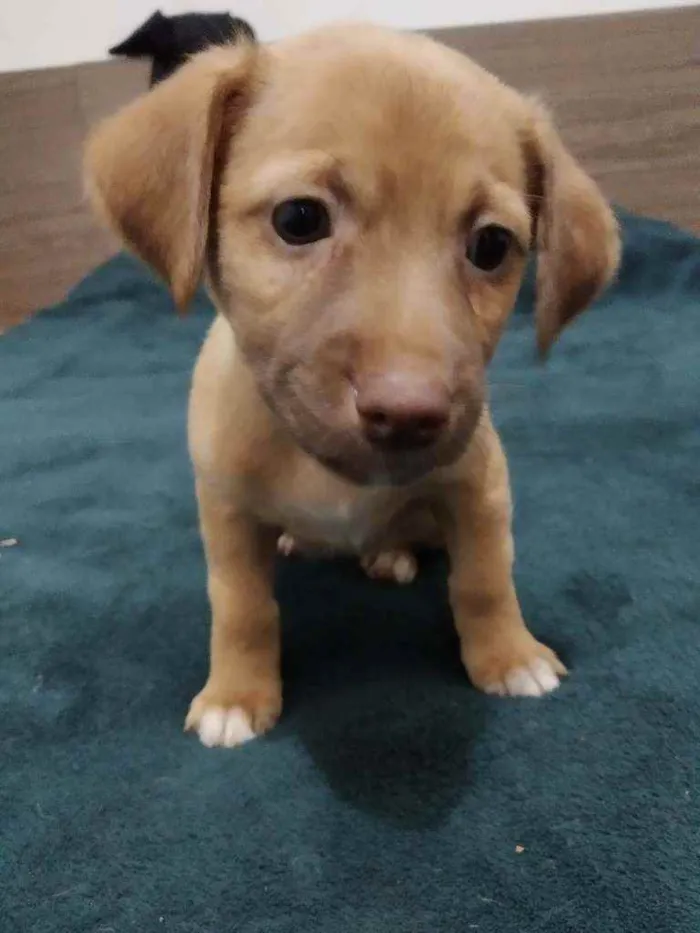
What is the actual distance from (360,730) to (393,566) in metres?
0.53

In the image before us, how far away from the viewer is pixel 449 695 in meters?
1.61

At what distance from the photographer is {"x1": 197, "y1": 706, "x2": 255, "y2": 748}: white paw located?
1574mm

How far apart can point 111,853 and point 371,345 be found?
783mm

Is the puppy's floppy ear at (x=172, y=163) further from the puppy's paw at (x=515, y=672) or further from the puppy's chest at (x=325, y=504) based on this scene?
the puppy's paw at (x=515, y=672)

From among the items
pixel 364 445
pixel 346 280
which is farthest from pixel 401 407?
pixel 346 280

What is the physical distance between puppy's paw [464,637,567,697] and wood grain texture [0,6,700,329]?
8.95 feet

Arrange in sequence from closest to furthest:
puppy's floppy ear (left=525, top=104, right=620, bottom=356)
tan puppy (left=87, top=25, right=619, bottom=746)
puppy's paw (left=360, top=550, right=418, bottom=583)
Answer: tan puppy (left=87, top=25, right=619, bottom=746) → puppy's floppy ear (left=525, top=104, right=620, bottom=356) → puppy's paw (left=360, top=550, right=418, bottom=583)

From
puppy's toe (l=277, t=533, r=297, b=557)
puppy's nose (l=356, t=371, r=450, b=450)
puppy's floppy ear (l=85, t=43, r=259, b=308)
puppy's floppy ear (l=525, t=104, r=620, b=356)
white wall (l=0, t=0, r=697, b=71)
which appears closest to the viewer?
puppy's nose (l=356, t=371, r=450, b=450)

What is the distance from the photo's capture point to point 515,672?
1630 millimetres

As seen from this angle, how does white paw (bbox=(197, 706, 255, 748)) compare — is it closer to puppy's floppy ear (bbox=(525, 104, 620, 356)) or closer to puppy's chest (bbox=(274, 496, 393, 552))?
puppy's chest (bbox=(274, 496, 393, 552))

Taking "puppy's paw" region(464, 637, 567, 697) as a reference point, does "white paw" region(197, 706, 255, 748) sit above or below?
below

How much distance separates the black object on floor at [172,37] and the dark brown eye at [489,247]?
248cm

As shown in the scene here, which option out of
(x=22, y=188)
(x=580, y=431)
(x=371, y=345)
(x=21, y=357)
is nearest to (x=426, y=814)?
(x=371, y=345)

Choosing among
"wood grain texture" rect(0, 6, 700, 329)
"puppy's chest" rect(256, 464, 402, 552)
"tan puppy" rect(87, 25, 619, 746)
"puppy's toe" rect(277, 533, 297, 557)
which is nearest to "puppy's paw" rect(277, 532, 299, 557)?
"puppy's toe" rect(277, 533, 297, 557)
